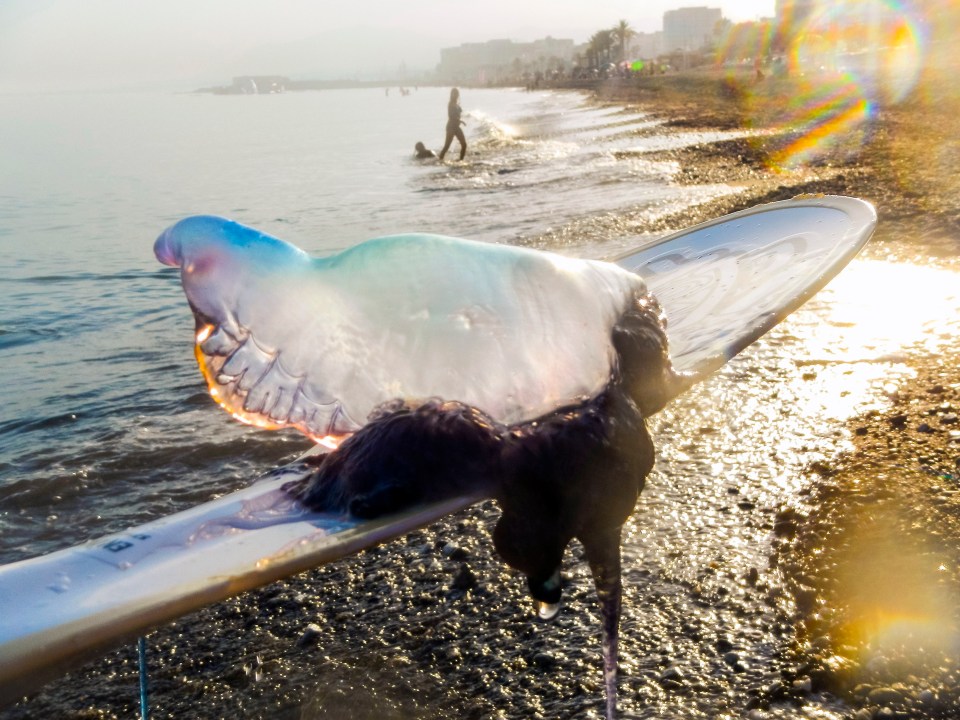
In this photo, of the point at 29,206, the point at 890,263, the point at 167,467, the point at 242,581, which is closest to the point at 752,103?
the point at 29,206

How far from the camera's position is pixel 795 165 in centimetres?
1391

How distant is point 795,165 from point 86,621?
14208 millimetres

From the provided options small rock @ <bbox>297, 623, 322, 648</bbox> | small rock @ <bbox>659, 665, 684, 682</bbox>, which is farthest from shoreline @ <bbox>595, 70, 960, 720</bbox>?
small rock @ <bbox>297, 623, 322, 648</bbox>

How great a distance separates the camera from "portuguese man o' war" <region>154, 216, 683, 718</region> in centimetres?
211

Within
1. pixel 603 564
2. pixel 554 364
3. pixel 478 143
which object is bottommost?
pixel 478 143

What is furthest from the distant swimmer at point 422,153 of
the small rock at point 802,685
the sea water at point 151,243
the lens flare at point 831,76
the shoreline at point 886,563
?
the small rock at point 802,685

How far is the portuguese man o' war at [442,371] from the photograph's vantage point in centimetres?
211

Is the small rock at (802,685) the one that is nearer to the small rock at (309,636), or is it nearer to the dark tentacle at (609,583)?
the dark tentacle at (609,583)

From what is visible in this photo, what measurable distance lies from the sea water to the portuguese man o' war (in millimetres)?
2317

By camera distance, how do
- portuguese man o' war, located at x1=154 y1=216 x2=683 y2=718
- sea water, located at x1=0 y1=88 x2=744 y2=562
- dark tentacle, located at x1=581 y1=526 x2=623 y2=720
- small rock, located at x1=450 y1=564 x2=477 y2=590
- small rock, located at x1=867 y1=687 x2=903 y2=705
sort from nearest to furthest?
1. portuguese man o' war, located at x1=154 y1=216 x2=683 y2=718
2. dark tentacle, located at x1=581 y1=526 x2=623 y2=720
3. small rock, located at x1=867 y1=687 x2=903 y2=705
4. small rock, located at x1=450 y1=564 x2=477 y2=590
5. sea water, located at x1=0 y1=88 x2=744 y2=562

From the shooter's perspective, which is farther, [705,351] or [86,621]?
[705,351]

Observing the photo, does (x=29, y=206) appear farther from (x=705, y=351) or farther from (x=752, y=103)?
(x=752, y=103)

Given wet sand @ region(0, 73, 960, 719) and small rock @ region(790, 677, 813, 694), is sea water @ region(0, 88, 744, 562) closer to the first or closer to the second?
wet sand @ region(0, 73, 960, 719)

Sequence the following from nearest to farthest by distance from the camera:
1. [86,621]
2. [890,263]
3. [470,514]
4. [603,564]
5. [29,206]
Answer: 1. [86,621]
2. [603,564]
3. [470,514]
4. [890,263]
5. [29,206]
